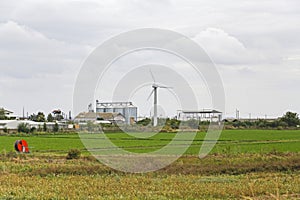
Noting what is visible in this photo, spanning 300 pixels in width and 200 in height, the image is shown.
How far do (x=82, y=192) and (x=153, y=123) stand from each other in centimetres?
7243

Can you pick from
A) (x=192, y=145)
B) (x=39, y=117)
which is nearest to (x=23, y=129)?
(x=192, y=145)

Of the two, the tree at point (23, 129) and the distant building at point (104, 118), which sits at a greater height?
the distant building at point (104, 118)

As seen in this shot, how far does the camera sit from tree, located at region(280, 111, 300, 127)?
4402 inches

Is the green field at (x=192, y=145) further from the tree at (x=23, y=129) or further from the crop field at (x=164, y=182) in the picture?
the tree at (x=23, y=129)

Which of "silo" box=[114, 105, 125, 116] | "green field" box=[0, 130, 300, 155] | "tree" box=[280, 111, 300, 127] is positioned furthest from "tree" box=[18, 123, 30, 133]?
"tree" box=[280, 111, 300, 127]

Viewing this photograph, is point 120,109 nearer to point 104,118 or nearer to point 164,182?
point 104,118

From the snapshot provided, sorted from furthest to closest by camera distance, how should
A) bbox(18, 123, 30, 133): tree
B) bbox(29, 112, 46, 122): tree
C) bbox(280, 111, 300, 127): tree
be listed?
bbox(29, 112, 46, 122): tree
bbox(280, 111, 300, 127): tree
bbox(18, 123, 30, 133): tree

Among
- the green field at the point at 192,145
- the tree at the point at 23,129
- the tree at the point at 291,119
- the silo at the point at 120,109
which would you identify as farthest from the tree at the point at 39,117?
the green field at the point at 192,145

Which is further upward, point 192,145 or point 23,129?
point 23,129

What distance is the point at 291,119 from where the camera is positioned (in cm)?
11256

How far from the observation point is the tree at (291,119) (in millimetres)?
111812

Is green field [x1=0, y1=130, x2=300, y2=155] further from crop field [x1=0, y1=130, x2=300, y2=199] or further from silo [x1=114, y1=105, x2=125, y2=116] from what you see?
silo [x1=114, y1=105, x2=125, y2=116]

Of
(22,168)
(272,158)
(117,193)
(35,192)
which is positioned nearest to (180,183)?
(117,193)

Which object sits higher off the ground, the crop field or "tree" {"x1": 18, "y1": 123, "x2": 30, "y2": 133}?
"tree" {"x1": 18, "y1": 123, "x2": 30, "y2": 133}
